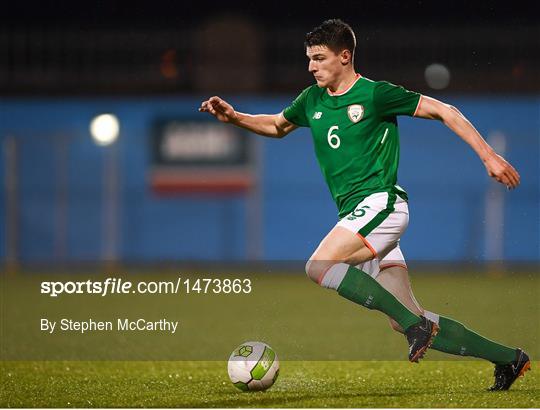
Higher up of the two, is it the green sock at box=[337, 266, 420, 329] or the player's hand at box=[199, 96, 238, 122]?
the player's hand at box=[199, 96, 238, 122]

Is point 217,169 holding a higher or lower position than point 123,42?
lower

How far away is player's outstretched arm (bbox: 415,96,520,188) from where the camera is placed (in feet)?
16.7

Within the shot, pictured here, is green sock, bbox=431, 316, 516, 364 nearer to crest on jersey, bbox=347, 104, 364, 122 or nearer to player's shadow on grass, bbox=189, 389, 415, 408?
player's shadow on grass, bbox=189, 389, 415, 408

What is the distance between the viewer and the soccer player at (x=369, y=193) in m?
5.39

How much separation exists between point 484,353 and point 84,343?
3843mm

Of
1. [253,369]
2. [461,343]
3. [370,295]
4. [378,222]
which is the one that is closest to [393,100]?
[378,222]

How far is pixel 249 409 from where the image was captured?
513 centimetres

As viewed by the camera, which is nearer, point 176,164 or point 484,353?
point 484,353

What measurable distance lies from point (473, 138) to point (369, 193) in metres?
0.67

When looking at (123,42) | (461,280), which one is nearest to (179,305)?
(461,280)

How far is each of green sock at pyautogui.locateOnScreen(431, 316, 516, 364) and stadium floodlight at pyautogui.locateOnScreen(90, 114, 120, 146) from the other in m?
12.1

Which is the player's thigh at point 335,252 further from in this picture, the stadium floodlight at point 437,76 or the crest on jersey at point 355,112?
the stadium floodlight at point 437,76

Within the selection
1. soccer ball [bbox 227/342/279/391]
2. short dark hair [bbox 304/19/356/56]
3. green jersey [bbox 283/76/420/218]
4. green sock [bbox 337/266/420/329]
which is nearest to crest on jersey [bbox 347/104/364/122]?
green jersey [bbox 283/76/420/218]

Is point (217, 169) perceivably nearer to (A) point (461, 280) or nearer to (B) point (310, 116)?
(A) point (461, 280)
